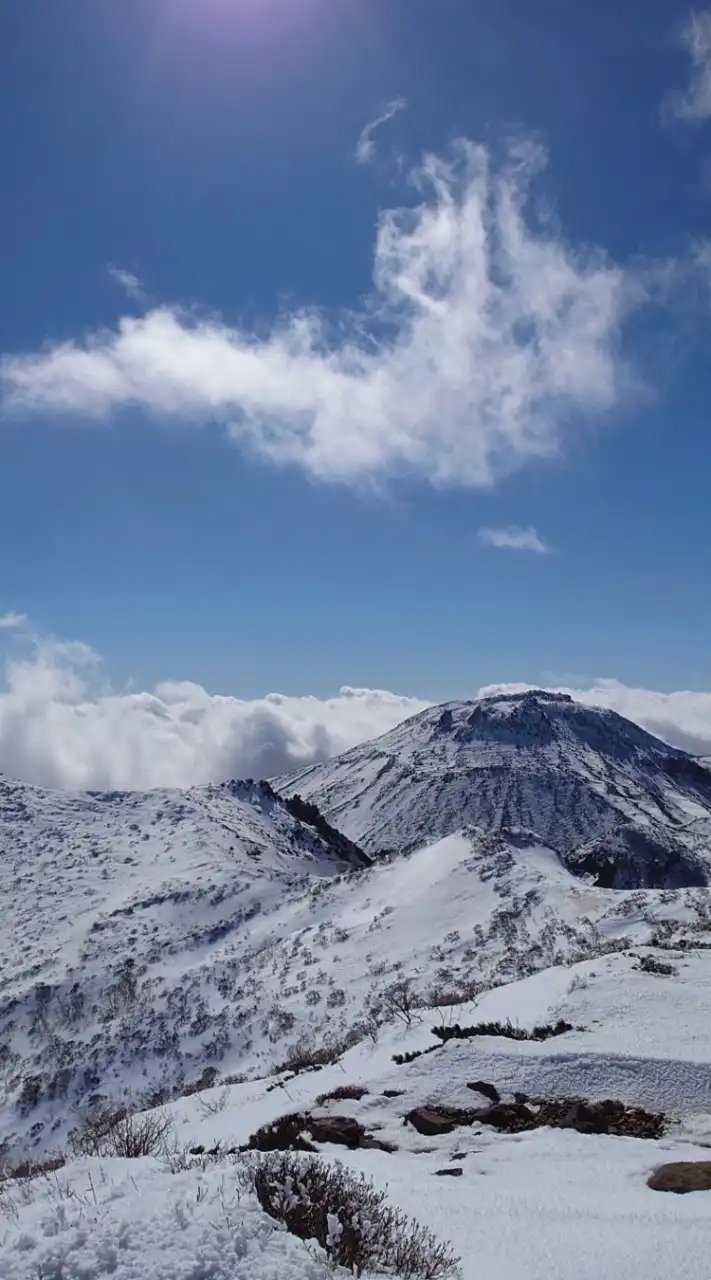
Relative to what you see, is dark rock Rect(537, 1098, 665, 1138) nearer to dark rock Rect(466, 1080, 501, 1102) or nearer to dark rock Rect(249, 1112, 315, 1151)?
dark rock Rect(466, 1080, 501, 1102)

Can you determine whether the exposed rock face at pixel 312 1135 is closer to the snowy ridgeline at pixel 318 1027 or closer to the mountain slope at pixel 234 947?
the snowy ridgeline at pixel 318 1027

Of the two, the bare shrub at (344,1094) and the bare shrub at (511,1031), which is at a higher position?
the bare shrub at (511,1031)

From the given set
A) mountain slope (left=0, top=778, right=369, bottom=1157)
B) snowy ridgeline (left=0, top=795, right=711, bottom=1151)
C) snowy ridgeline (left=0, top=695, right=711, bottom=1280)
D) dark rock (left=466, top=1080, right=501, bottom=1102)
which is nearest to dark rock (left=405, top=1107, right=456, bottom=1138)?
snowy ridgeline (left=0, top=695, right=711, bottom=1280)

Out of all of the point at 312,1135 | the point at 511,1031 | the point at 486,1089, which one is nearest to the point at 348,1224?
the point at 312,1135

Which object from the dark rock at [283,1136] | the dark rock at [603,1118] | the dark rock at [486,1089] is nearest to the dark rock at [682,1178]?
the dark rock at [603,1118]

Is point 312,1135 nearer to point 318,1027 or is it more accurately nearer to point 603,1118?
point 603,1118

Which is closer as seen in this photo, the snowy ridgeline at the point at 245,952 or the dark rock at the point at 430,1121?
the dark rock at the point at 430,1121

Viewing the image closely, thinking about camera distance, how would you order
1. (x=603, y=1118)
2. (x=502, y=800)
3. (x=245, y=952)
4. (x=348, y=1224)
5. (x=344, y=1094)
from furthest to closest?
(x=502, y=800) → (x=245, y=952) → (x=344, y=1094) → (x=603, y=1118) → (x=348, y=1224)
